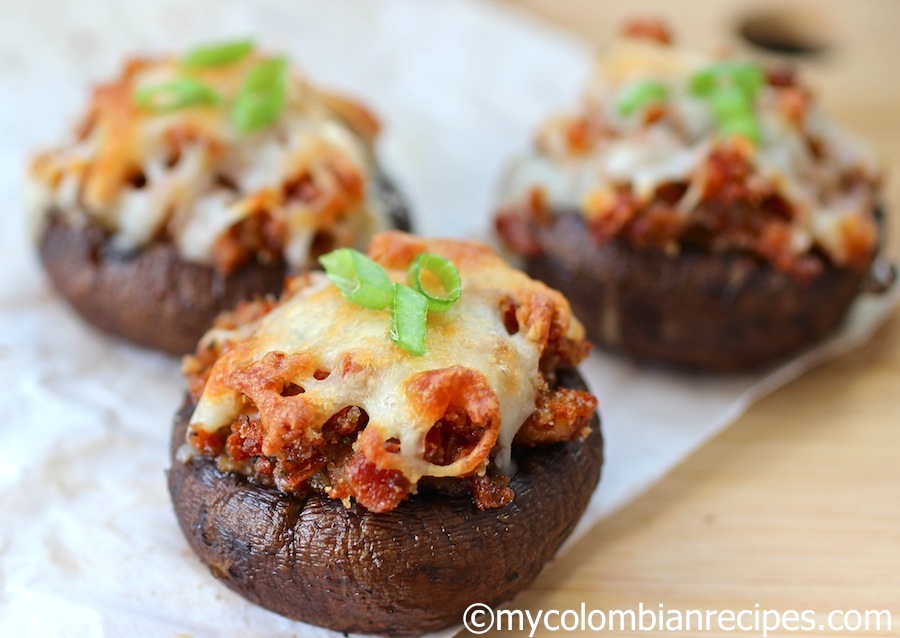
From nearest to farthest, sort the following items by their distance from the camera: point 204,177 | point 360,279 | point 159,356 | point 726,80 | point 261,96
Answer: point 360,279, point 204,177, point 261,96, point 159,356, point 726,80

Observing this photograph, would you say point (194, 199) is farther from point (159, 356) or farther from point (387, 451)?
point (387, 451)

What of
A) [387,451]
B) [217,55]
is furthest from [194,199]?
[387,451]

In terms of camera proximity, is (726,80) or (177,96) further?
(726,80)

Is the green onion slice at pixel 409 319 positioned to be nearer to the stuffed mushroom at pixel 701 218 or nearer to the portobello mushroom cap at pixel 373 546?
the portobello mushroom cap at pixel 373 546

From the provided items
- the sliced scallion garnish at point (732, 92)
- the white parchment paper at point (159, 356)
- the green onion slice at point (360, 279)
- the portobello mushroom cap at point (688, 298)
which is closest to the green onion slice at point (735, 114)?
the sliced scallion garnish at point (732, 92)

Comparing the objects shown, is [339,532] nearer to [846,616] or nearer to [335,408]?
[335,408]

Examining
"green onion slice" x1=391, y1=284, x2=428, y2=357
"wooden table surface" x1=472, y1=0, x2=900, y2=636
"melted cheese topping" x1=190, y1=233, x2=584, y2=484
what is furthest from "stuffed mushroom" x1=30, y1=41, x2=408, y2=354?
"wooden table surface" x1=472, y1=0, x2=900, y2=636
